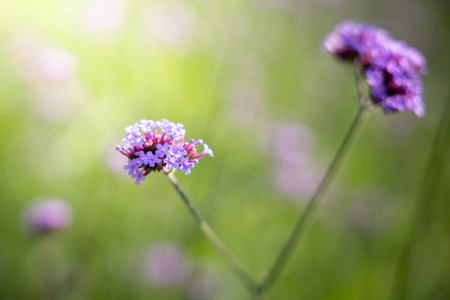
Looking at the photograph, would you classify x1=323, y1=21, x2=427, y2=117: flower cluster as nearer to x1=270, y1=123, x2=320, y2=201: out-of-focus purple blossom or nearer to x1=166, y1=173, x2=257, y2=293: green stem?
x1=166, y1=173, x2=257, y2=293: green stem

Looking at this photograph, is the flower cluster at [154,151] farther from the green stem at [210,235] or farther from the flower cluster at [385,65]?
the flower cluster at [385,65]

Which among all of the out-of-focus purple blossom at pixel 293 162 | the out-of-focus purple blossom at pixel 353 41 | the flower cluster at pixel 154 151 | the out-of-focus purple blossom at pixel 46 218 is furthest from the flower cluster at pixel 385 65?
the out-of-focus purple blossom at pixel 46 218

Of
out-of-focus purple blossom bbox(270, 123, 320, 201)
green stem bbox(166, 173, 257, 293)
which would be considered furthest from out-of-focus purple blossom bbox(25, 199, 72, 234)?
out-of-focus purple blossom bbox(270, 123, 320, 201)

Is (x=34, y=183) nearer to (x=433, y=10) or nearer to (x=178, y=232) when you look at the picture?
(x=178, y=232)

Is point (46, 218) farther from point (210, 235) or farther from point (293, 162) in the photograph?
point (293, 162)

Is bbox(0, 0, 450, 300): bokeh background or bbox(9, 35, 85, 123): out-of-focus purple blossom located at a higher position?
bbox(9, 35, 85, 123): out-of-focus purple blossom

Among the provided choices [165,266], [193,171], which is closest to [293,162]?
[193,171]
